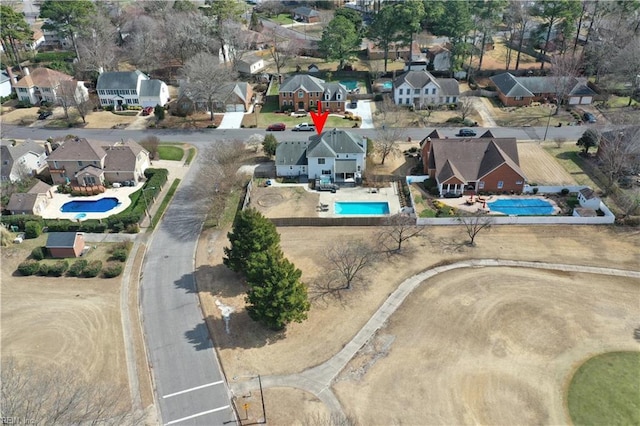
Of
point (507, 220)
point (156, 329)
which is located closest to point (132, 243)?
point (156, 329)

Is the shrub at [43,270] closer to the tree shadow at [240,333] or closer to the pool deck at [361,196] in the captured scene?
the tree shadow at [240,333]

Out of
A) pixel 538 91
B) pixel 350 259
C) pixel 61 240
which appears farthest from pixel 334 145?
pixel 538 91

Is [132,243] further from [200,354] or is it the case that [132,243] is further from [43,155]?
[43,155]

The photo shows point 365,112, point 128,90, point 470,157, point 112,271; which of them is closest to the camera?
point 112,271

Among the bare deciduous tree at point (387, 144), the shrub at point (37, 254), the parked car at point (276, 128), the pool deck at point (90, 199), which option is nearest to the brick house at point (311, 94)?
the parked car at point (276, 128)

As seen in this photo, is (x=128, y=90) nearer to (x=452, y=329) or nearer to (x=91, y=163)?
(x=91, y=163)
